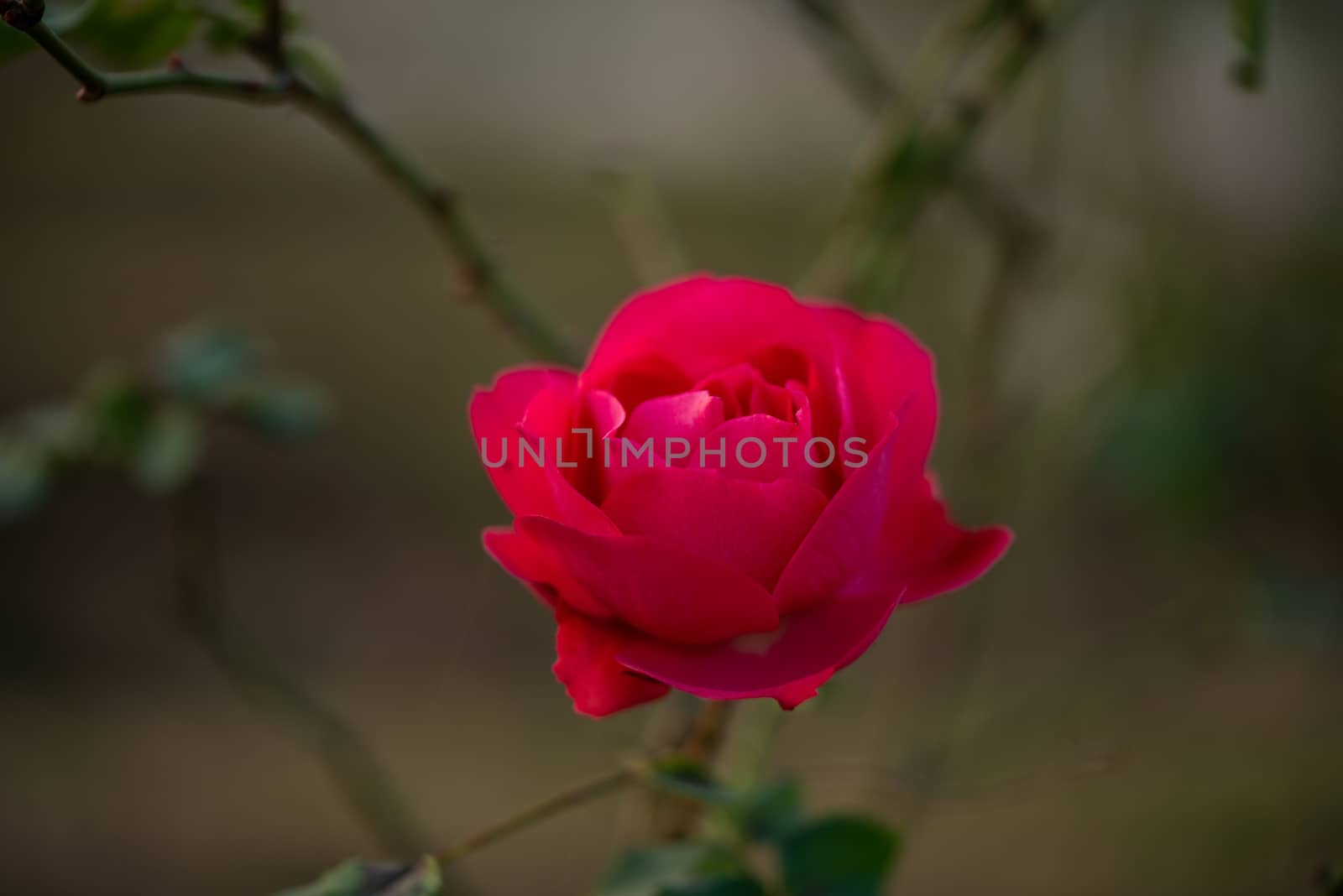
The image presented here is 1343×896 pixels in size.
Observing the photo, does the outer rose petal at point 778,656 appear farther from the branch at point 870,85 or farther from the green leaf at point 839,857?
the branch at point 870,85

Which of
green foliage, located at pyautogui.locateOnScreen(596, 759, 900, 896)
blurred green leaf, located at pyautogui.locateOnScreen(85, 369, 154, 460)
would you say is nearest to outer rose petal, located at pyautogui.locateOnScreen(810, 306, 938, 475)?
green foliage, located at pyautogui.locateOnScreen(596, 759, 900, 896)

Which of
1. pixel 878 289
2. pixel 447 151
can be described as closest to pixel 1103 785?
pixel 878 289

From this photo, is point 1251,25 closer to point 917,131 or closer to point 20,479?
point 917,131

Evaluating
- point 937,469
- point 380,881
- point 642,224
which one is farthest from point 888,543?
point 937,469

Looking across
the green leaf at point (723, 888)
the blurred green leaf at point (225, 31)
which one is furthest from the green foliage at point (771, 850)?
the blurred green leaf at point (225, 31)

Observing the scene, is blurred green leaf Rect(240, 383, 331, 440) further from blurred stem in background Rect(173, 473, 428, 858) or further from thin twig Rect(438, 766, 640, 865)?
thin twig Rect(438, 766, 640, 865)
